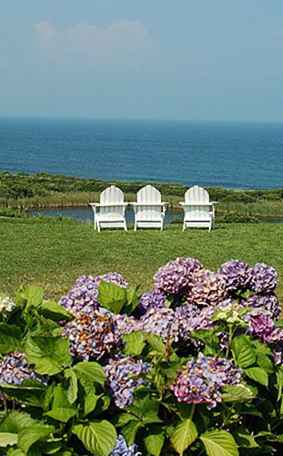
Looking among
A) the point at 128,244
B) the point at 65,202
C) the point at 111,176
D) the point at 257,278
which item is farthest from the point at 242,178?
the point at 257,278

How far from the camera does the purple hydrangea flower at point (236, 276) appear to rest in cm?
324

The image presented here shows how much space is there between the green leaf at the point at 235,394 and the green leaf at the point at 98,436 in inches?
15.1

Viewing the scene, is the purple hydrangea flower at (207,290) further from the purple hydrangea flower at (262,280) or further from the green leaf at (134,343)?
the green leaf at (134,343)

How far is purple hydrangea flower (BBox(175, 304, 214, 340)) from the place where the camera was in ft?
9.10

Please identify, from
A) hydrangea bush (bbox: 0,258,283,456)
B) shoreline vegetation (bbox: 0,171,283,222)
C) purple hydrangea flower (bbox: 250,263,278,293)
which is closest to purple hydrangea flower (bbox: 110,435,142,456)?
hydrangea bush (bbox: 0,258,283,456)

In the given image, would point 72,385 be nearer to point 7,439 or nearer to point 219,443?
point 7,439

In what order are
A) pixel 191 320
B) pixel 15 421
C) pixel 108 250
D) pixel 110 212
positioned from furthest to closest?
pixel 110 212 → pixel 108 250 → pixel 191 320 → pixel 15 421

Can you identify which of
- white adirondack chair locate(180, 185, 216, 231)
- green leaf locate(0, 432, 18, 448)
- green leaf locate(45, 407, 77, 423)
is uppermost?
green leaf locate(45, 407, 77, 423)

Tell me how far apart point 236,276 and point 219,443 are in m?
0.94

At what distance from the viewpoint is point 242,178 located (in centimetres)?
7875

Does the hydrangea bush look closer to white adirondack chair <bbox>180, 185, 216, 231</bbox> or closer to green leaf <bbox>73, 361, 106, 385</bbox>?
green leaf <bbox>73, 361, 106, 385</bbox>

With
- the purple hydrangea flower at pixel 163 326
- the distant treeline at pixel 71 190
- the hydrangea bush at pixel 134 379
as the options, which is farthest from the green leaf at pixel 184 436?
the distant treeline at pixel 71 190

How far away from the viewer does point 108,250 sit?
1131 cm

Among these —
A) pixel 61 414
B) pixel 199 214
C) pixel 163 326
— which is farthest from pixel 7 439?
pixel 199 214
